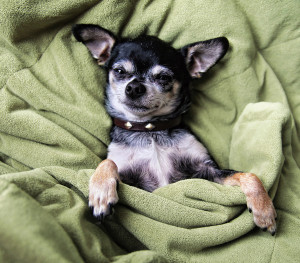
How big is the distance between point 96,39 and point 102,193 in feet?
3.24

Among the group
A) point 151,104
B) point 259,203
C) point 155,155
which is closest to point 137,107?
point 151,104

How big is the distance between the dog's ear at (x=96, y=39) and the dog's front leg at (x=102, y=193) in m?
0.84

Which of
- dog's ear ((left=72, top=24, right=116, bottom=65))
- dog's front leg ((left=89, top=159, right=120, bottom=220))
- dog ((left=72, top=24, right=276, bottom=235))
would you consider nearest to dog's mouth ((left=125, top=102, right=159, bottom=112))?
dog ((left=72, top=24, right=276, bottom=235))

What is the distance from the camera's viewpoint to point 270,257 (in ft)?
4.38

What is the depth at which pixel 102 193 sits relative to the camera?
125 cm

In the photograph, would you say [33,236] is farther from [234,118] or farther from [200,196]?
[234,118]

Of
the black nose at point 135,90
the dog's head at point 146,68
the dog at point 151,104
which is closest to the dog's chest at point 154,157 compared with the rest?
the dog at point 151,104

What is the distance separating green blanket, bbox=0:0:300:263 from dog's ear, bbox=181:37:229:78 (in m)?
0.08

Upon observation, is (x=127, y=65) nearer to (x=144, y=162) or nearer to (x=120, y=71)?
(x=120, y=71)

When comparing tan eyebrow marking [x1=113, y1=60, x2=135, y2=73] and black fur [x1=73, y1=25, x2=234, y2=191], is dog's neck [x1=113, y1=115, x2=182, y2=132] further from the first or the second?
tan eyebrow marking [x1=113, y1=60, x2=135, y2=73]

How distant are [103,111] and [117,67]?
0.29m

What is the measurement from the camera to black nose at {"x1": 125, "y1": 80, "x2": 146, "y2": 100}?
1.60m

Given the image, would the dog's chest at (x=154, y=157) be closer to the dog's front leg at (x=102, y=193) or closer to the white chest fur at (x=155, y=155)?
the white chest fur at (x=155, y=155)

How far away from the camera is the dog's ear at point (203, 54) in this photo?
171 cm
